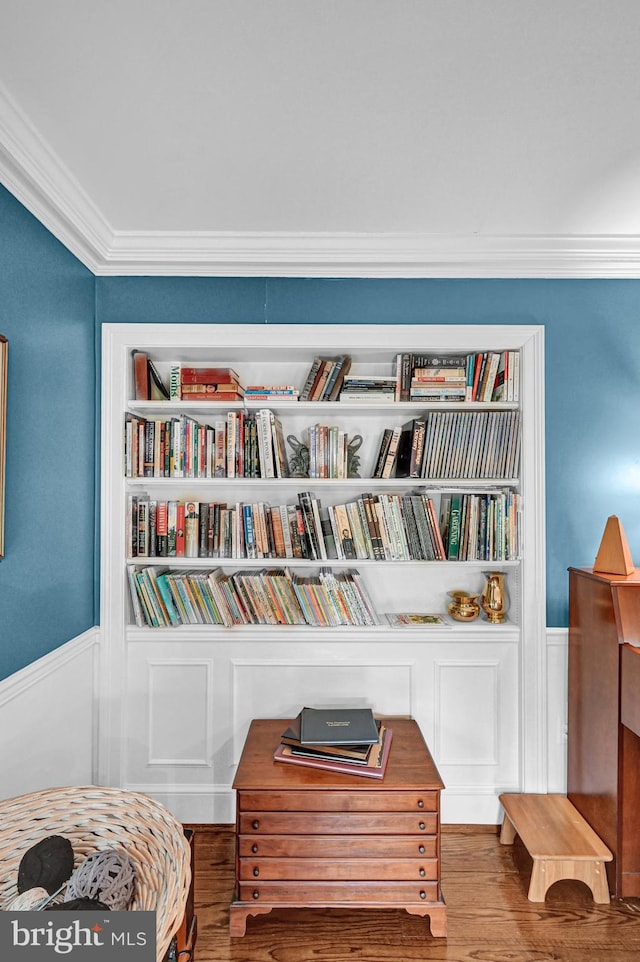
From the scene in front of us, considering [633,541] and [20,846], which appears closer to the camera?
[20,846]

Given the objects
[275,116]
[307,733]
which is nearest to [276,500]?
[307,733]

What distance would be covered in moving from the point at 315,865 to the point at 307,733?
1.37ft

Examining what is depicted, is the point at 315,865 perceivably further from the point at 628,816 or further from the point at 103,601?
the point at 103,601

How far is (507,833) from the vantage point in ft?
8.71

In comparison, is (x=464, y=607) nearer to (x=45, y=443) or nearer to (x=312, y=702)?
(x=312, y=702)

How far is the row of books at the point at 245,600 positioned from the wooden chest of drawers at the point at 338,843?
0.80m

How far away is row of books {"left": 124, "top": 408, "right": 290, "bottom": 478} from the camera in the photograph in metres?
2.80

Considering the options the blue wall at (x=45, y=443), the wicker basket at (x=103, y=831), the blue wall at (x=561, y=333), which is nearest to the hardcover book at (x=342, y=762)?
the wicker basket at (x=103, y=831)

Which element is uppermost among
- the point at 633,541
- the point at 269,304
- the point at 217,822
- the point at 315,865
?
the point at 269,304

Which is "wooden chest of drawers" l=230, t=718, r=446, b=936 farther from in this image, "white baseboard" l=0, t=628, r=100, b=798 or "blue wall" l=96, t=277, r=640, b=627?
"blue wall" l=96, t=277, r=640, b=627

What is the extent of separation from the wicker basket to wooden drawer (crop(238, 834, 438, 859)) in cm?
63

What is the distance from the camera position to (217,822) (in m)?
2.82

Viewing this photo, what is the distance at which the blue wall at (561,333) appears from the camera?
9.30 feet

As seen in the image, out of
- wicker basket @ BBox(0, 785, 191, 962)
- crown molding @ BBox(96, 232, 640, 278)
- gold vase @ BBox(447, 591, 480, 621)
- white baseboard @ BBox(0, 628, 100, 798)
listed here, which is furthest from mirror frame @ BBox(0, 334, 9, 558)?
gold vase @ BBox(447, 591, 480, 621)
